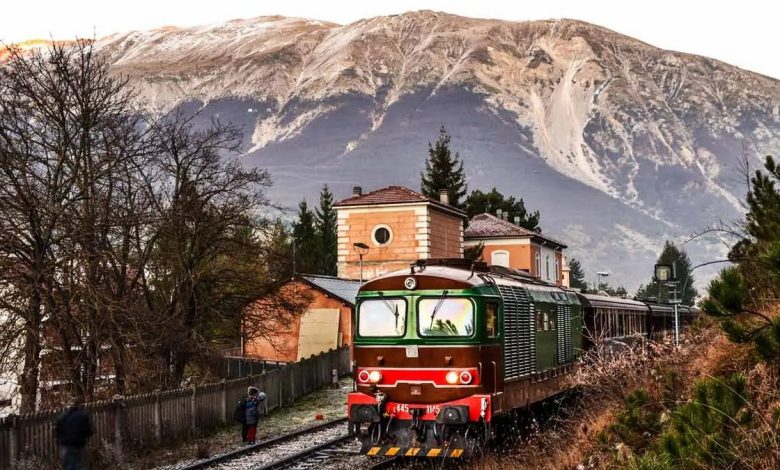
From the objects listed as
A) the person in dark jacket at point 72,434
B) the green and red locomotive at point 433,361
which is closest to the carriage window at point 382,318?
the green and red locomotive at point 433,361

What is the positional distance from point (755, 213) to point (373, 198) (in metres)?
40.6

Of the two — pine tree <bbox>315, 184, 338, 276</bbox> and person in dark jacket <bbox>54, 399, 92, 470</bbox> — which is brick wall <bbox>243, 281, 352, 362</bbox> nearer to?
person in dark jacket <bbox>54, 399, 92, 470</bbox>

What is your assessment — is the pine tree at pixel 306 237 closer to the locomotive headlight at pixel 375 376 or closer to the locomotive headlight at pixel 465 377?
the locomotive headlight at pixel 375 376

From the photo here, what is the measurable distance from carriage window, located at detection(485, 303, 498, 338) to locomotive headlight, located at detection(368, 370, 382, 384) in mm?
2104

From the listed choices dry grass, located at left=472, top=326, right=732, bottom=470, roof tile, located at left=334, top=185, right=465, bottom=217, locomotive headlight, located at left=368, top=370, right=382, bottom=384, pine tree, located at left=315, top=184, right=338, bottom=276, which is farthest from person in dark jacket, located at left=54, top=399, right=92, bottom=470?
pine tree, located at left=315, top=184, right=338, bottom=276

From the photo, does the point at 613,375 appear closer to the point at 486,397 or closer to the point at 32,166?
the point at 486,397

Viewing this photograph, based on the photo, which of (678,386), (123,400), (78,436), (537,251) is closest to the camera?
(678,386)

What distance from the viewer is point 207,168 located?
31297 mm

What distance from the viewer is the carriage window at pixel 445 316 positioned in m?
15.1

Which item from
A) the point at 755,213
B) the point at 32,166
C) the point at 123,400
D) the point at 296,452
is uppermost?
the point at 32,166

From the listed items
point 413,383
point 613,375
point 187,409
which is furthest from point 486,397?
point 187,409

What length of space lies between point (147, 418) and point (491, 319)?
9165 mm

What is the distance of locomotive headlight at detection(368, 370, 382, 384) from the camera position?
1538cm

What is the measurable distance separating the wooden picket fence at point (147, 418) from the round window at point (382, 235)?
25.8 m
